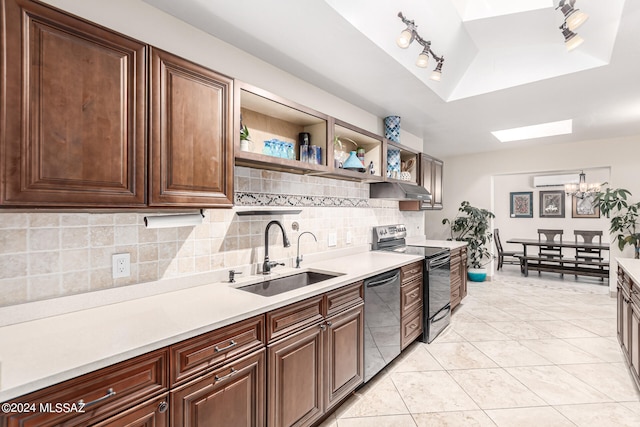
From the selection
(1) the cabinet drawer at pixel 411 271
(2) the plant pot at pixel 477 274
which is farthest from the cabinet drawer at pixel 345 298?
(2) the plant pot at pixel 477 274

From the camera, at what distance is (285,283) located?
2221mm

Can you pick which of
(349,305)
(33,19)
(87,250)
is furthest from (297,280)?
(33,19)

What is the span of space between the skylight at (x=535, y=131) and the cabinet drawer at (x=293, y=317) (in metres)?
4.35

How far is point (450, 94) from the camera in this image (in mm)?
3201

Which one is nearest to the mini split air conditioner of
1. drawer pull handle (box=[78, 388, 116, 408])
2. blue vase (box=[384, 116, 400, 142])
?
blue vase (box=[384, 116, 400, 142])

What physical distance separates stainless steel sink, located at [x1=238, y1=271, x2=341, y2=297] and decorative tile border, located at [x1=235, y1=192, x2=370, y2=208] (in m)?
0.59

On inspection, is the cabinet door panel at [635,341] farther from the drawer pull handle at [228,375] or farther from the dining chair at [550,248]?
the dining chair at [550,248]

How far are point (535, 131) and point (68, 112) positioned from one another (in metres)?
6.06

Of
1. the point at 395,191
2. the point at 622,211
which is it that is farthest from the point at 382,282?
the point at 622,211

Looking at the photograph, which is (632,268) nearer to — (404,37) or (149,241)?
(404,37)

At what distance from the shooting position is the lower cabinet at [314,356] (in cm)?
158

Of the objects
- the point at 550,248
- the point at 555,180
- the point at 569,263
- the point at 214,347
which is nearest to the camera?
the point at 214,347

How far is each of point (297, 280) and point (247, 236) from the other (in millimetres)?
505

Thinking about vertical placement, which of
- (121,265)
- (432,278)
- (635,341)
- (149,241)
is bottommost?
(635,341)
